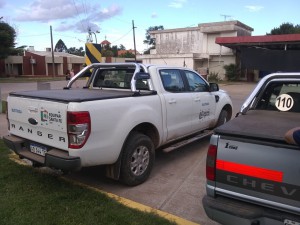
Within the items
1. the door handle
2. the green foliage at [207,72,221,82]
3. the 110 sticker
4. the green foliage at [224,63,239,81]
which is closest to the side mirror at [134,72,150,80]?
the door handle

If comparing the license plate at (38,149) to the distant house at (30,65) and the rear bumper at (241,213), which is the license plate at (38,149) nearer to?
the rear bumper at (241,213)

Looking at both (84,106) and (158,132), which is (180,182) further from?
(84,106)

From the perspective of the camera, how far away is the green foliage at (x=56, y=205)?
3.72 metres

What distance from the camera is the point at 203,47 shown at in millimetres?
40906

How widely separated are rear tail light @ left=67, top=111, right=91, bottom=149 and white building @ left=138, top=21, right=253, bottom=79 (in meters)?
31.6

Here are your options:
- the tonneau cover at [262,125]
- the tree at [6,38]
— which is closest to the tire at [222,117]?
the tonneau cover at [262,125]

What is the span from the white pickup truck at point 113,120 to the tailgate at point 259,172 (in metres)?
1.75

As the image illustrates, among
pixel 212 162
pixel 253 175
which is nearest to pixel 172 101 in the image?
pixel 212 162

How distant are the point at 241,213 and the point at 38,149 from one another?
9.45 feet

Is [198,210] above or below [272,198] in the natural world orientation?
below

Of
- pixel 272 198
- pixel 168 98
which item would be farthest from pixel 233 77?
pixel 272 198

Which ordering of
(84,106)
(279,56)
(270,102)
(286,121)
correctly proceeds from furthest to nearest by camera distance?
1. (279,56)
2. (270,102)
3. (84,106)
4. (286,121)

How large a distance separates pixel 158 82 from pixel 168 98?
1.03ft

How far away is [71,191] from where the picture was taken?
450 cm
